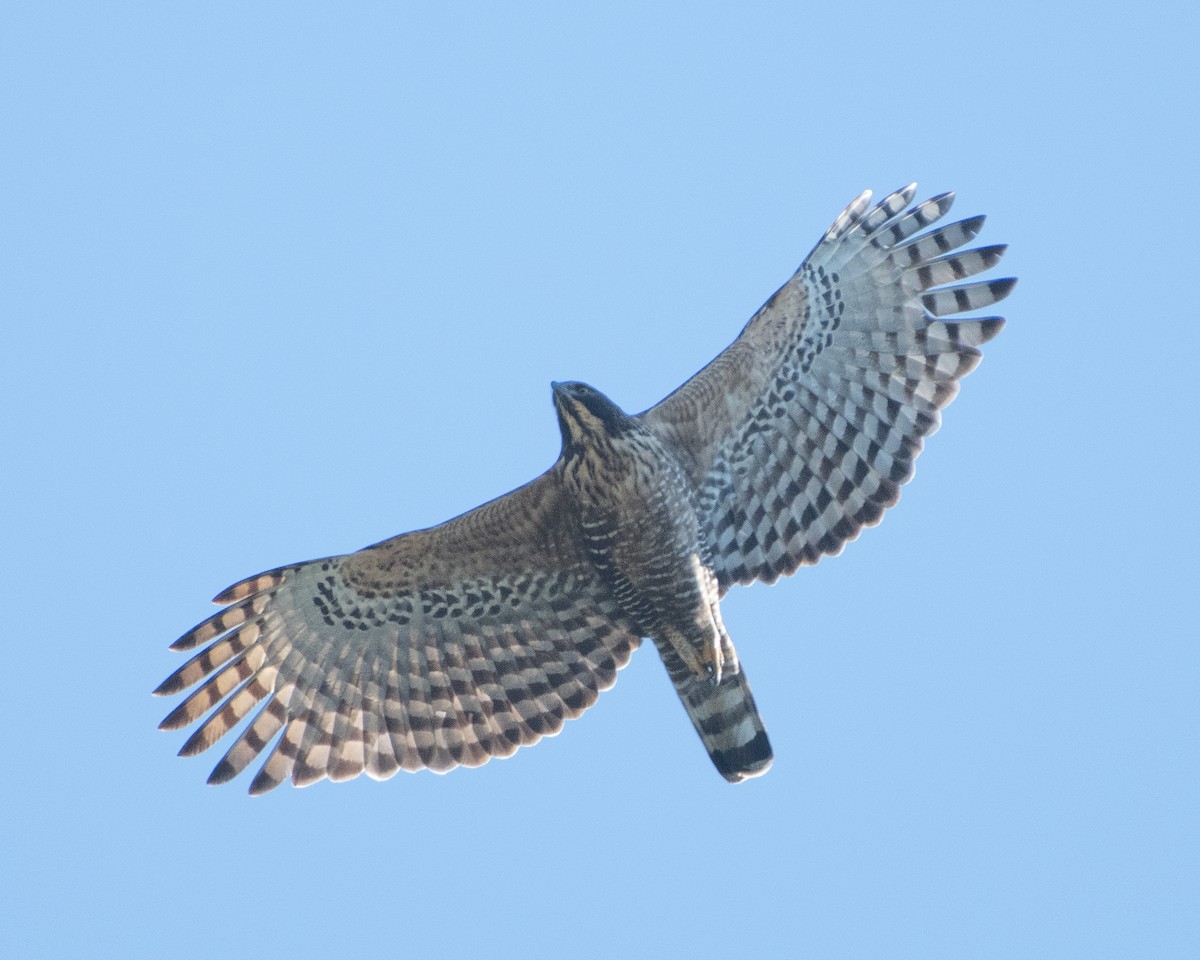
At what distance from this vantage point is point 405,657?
10781 millimetres

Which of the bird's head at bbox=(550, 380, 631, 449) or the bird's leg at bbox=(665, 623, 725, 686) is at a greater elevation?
the bird's head at bbox=(550, 380, 631, 449)

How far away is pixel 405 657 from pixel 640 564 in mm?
1701

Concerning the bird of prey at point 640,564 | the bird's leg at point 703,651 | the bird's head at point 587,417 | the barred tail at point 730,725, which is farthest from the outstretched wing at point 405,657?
the bird's head at point 587,417

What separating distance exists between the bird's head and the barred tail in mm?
1435

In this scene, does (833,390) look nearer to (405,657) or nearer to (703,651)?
(703,651)

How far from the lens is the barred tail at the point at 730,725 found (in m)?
10.3

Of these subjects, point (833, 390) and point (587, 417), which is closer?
point (587, 417)

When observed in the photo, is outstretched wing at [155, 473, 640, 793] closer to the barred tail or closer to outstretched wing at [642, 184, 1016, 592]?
the barred tail

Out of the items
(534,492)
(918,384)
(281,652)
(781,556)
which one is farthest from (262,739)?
(918,384)

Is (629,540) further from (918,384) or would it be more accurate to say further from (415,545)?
(918,384)

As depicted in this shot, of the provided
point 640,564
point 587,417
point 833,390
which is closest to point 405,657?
point 640,564

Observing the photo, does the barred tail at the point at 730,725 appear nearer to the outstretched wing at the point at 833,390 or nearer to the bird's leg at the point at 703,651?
the bird's leg at the point at 703,651

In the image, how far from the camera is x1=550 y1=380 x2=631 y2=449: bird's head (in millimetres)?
9977

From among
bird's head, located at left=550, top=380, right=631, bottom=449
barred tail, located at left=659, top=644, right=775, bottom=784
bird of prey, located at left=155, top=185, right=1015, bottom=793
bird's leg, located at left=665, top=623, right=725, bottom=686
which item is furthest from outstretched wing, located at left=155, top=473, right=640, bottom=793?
bird's head, located at left=550, top=380, right=631, bottom=449
